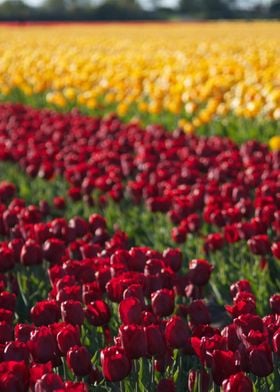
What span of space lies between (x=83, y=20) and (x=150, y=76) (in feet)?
143

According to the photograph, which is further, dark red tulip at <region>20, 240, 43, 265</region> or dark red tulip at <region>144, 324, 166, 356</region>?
dark red tulip at <region>20, 240, 43, 265</region>

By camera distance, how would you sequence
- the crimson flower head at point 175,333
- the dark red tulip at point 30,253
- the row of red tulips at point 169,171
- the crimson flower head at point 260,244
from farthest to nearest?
the row of red tulips at point 169,171 → the crimson flower head at point 260,244 → the dark red tulip at point 30,253 → the crimson flower head at point 175,333

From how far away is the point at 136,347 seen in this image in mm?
2557

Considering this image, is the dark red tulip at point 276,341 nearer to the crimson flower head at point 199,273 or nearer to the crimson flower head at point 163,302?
the crimson flower head at point 163,302

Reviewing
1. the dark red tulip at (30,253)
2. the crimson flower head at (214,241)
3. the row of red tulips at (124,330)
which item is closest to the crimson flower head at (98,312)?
the row of red tulips at (124,330)

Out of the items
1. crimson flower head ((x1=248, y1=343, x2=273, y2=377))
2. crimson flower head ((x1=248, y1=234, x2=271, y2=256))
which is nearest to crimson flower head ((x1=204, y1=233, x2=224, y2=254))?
crimson flower head ((x1=248, y1=234, x2=271, y2=256))

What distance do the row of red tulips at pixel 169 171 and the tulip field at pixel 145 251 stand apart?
1cm

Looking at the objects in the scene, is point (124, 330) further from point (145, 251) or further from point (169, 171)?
point (169, 171)

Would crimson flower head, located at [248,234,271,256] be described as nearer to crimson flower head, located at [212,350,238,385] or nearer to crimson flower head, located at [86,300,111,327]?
crimson flower head, located at [86,300,111,327]

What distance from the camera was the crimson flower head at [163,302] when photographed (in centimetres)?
299

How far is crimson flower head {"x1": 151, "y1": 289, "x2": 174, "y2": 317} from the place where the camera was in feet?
9.82

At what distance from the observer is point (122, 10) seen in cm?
5569

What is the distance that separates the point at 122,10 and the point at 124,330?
54.8m

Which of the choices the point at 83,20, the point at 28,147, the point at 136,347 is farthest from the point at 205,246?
the point at 83,20
